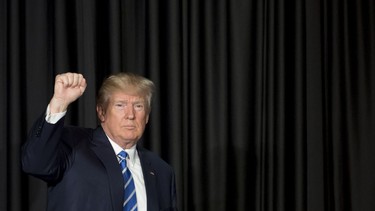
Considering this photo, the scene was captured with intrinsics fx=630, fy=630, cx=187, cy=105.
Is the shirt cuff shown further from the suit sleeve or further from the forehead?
the forehead

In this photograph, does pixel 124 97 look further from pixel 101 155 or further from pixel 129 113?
pixel 101 155

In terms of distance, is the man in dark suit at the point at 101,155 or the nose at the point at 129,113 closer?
the man in dark suit at the point at 101,155

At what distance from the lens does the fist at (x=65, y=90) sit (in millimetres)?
1853

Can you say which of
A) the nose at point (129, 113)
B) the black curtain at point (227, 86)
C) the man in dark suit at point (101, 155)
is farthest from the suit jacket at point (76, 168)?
the black curtain at point (227, 86)

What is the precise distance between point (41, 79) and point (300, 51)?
132 cm

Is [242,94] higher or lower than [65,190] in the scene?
higher

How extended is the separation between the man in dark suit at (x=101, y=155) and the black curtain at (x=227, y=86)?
69cm

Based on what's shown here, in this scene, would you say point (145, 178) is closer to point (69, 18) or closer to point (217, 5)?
point (69, 18)

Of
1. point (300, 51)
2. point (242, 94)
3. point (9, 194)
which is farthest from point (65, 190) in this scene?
point (300, 51)

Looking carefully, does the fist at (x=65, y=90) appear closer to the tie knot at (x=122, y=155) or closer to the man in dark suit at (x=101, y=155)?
the man in dark suit at (x=101, y=155)

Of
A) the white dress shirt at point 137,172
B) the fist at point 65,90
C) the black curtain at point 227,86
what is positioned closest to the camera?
the fist at point 65,90

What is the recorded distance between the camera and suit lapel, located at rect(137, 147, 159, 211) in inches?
85.6

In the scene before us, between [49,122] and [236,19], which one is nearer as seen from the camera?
[49,122]

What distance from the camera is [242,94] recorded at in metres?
3.21
